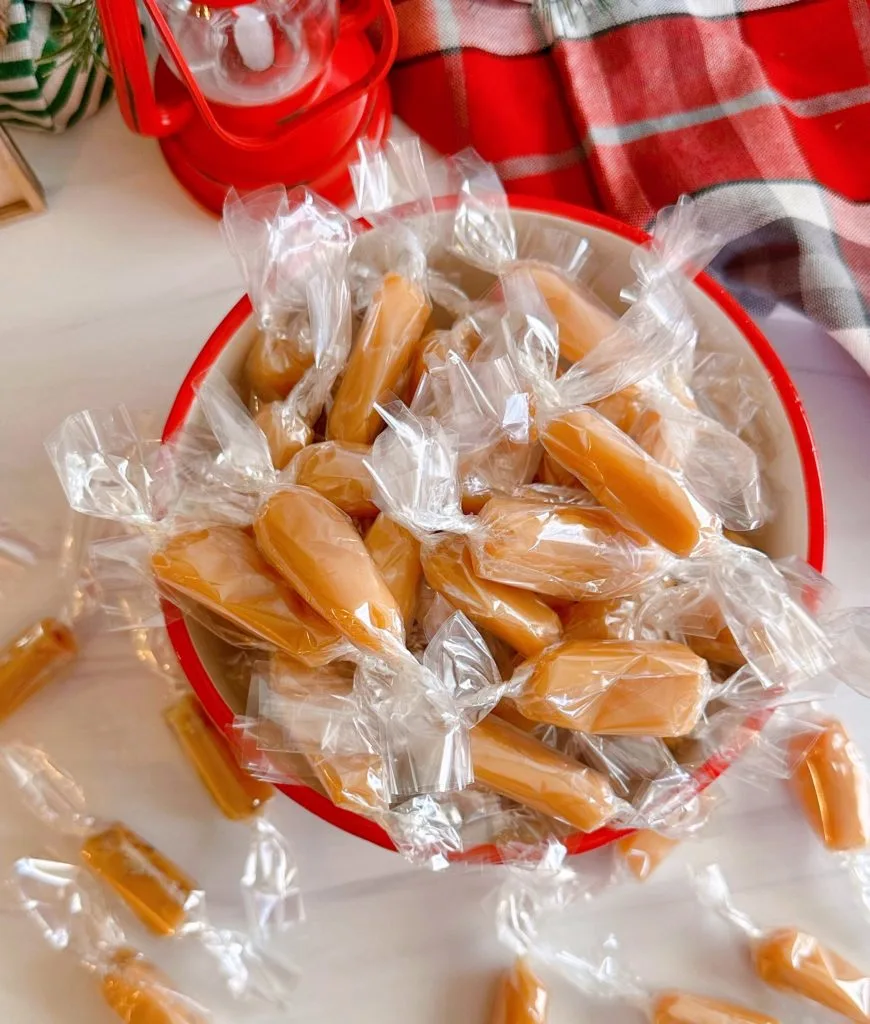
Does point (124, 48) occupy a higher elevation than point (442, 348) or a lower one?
higher

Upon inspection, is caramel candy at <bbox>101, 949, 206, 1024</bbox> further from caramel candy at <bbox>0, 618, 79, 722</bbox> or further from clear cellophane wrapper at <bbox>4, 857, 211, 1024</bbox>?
caramel candy at <bbox>0, 618, 79, 722</bbox>

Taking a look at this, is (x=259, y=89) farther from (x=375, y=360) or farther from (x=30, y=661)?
(x=30, y=661)

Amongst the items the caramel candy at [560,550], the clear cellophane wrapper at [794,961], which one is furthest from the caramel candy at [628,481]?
the clear cellophane wrapper at [794,961]

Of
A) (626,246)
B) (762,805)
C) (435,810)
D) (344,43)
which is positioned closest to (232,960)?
(435,810)

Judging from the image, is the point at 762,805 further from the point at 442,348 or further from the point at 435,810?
the point at 442,348

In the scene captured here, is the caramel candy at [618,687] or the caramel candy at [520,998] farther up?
the caramel candy at [618,687]

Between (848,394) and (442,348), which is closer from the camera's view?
(442,348)

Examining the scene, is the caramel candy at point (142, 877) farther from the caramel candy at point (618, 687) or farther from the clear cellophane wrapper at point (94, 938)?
the caramel candy at point (618, 687)

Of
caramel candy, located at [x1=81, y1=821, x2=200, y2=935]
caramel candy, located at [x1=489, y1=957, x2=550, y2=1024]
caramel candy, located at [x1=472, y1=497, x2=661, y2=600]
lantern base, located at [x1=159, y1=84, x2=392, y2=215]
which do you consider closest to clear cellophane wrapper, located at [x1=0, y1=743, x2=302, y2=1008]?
caramel candy, located at [x1=81, y1=821, x2=200, y2=935]

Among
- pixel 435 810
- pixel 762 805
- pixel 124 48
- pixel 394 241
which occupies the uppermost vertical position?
pixel 124 48
